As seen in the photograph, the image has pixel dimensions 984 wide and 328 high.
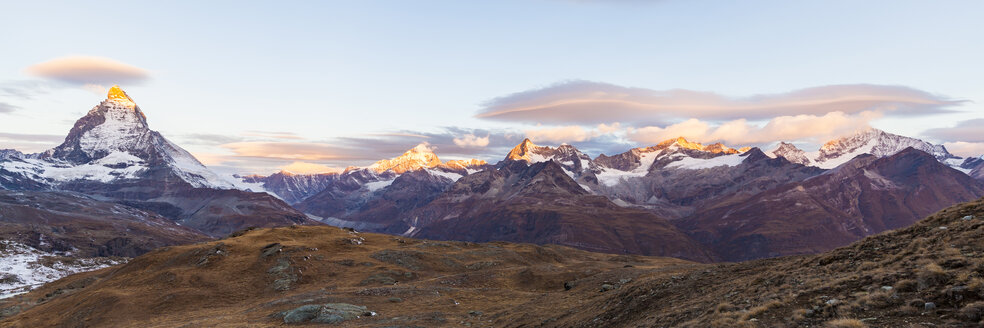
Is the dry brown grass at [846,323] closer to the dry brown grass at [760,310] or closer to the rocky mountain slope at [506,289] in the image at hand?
the rocky mountain slope at [506,289]

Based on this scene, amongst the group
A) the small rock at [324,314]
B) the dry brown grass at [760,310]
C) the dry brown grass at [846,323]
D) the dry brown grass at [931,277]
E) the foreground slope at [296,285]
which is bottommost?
the foreground slope at [296,285]

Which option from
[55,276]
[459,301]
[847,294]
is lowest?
[55,276]

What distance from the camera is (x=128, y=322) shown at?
5934 centimetres

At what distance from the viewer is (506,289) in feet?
216

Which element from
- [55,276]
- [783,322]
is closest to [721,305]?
[783,322]

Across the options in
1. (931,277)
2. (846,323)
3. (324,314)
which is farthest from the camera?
(324,314)

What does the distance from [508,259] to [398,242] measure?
31455mm

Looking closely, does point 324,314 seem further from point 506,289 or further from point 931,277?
point 931,277

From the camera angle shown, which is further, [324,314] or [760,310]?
[324,314]

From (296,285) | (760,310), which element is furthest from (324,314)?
(760,310)

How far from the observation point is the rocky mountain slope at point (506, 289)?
18703 mm

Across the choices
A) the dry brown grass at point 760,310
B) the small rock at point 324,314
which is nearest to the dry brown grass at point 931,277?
the dry brown grass at point 760,310

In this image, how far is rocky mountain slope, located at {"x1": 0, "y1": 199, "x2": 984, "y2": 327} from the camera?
736 inches

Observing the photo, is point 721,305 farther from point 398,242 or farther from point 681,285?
point 398,242
